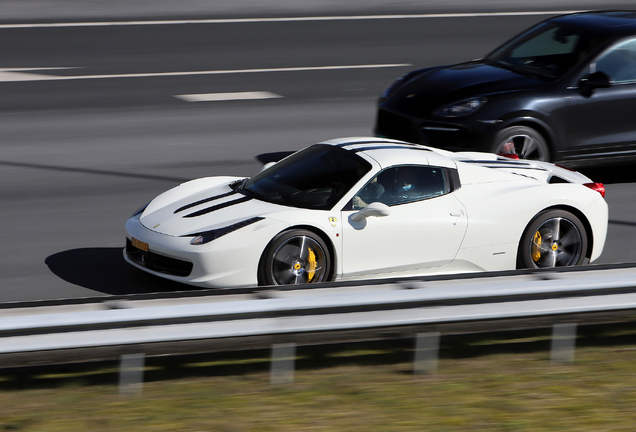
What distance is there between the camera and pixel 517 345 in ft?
19.4

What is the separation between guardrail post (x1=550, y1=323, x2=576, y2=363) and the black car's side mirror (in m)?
5.06

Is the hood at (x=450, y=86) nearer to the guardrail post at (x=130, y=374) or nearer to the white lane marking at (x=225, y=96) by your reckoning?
the white lane marking at (x=225, y=96)

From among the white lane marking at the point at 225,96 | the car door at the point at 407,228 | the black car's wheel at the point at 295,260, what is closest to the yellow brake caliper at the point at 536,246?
the car door at the point at 407,228

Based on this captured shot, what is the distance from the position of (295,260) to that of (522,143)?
4273mm

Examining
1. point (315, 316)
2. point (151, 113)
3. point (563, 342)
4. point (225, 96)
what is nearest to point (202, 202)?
point (315, 316)

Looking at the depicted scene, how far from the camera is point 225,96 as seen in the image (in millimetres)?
14258

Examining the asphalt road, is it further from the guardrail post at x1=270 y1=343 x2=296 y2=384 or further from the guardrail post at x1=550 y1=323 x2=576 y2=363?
the guardrail post at x1=550 y1=323 x2=576 y2=363

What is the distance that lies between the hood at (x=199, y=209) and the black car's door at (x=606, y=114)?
14.6 ft

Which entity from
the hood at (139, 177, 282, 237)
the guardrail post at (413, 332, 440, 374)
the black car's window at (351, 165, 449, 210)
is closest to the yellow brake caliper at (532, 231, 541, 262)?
the black car's window at (351, 165, 449, 210)

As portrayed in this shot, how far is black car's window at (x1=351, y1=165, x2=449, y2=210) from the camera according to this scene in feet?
23.5

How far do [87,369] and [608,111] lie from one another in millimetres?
7132

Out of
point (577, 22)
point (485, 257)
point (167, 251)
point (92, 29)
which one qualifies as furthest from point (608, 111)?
point (92, 29)

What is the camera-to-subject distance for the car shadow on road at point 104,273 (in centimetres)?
719

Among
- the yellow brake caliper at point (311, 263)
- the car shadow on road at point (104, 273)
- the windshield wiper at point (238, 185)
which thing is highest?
the windshield wiper at point (238, 185)
